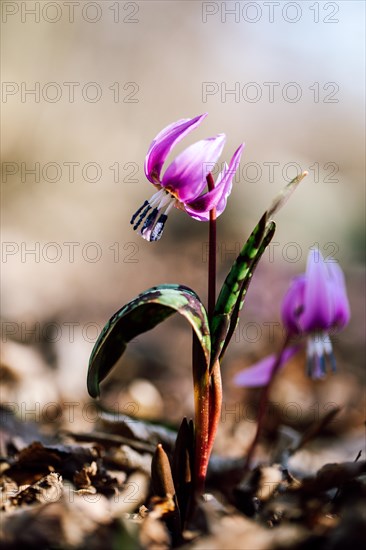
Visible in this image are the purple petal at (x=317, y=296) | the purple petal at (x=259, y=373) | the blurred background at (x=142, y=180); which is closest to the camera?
the purple petal at (x=317, y=296)

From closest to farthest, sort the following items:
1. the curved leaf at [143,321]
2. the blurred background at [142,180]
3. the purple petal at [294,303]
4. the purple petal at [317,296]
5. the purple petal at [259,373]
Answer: the curved leaf at [143,321] → the purple petal at [317,296] → the purple petal at [294,303] → the purple petal at [259,373] → the blurred background at [142,180]

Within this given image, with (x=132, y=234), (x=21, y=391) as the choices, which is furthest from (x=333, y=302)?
(x=132, y=234)

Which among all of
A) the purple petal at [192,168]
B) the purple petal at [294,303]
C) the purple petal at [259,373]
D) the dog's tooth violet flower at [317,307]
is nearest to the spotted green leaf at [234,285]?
the purple petal at [192,168]

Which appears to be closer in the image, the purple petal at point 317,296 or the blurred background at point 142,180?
the purple petal at point 317,296

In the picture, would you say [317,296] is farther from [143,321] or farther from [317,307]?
[143,321]

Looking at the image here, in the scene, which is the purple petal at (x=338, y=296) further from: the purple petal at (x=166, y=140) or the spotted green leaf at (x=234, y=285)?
the purple petal at (x=166, y=140)

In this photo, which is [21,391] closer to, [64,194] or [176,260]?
[176,260]
